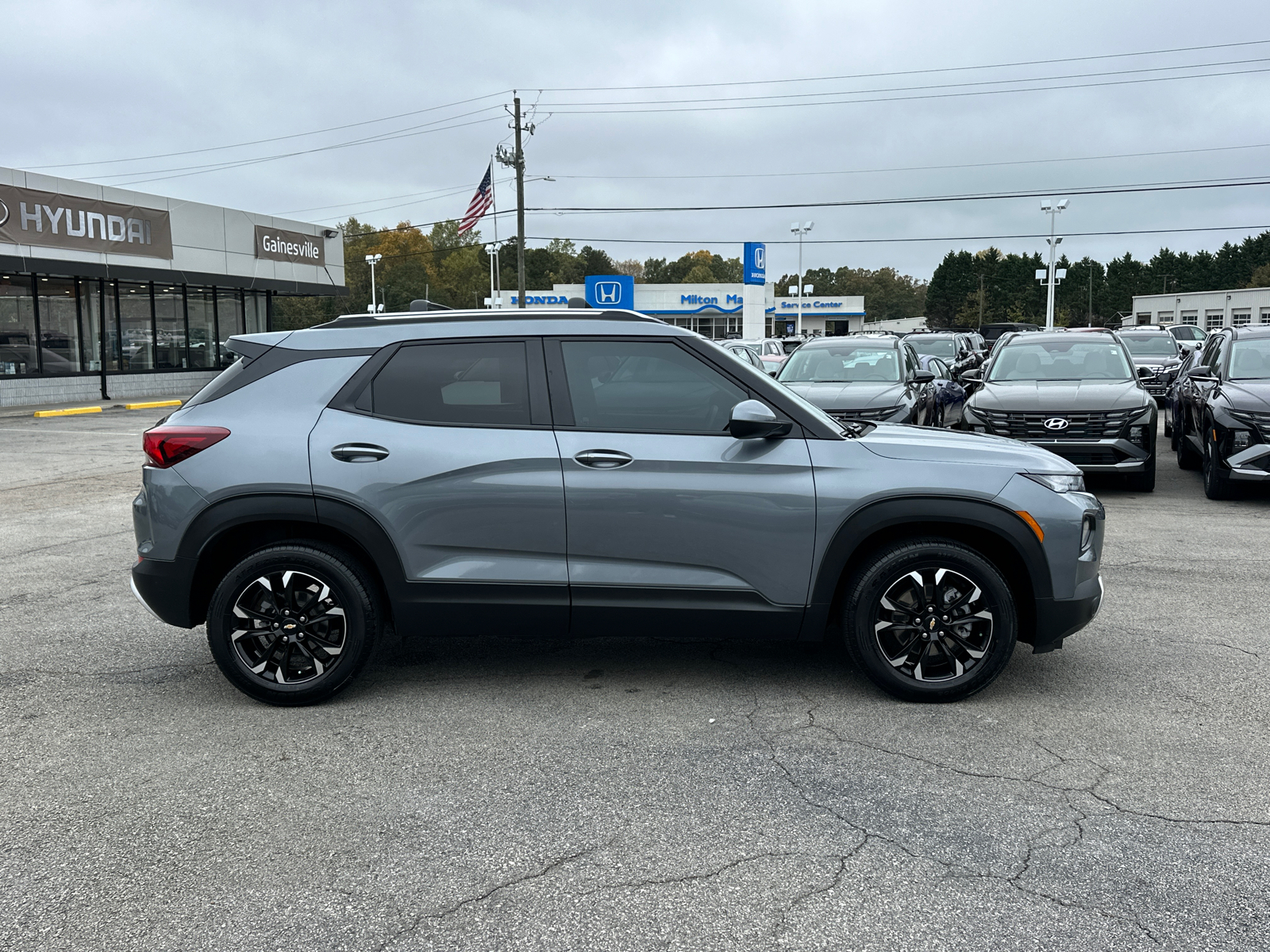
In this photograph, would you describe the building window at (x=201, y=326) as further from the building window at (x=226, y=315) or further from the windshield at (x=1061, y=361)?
the windshield at (x=1061, y=361)

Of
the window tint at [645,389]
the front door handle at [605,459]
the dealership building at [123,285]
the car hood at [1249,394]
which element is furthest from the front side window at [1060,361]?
the dealership building at [123,285]

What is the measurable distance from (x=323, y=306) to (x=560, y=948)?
9877 centimetres

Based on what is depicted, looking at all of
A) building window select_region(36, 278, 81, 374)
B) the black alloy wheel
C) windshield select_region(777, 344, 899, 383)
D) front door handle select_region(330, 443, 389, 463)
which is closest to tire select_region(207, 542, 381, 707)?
front door handle select_region(330, 443, 389, 463)

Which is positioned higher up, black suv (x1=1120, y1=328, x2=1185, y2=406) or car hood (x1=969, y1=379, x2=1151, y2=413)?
black suv (x1=1120, y1=328, x2=1185, y2=406)

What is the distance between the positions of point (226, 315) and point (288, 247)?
10.9 ft

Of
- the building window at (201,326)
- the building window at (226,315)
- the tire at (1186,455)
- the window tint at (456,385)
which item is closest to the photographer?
the window tint at (456,385)

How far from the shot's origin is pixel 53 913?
302cm

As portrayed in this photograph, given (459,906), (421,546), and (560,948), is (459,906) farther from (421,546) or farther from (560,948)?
(421,546)

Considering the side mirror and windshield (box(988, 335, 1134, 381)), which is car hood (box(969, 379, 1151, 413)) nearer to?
windshield (box(988, 335, 1134, 381))

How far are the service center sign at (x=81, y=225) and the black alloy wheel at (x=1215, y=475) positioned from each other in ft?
82.4

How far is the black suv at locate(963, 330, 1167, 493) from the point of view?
34.8 feet

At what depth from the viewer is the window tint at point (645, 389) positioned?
466cm

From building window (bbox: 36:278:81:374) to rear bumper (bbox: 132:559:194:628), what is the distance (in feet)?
82.0

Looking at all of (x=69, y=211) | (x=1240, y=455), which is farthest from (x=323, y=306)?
(x=1240, y=455)
